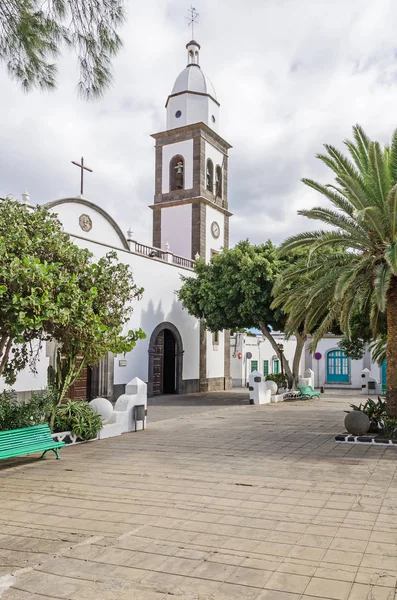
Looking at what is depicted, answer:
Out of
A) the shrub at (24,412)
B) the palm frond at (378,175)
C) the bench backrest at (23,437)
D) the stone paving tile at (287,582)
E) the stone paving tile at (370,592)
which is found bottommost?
the stone paving tile at (287,582)

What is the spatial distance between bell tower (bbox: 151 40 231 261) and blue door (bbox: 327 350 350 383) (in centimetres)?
1071

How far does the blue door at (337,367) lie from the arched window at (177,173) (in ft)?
48.7

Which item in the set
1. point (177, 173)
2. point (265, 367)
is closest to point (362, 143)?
point (177, 173)

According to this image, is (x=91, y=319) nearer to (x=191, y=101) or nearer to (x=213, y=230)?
(x=213, y=230)

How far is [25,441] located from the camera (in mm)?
8594

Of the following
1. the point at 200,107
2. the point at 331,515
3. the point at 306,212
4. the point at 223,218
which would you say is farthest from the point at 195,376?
the point at 331,515

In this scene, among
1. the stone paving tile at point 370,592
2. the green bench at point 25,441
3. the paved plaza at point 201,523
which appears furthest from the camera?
A: the green bench at point 25,441

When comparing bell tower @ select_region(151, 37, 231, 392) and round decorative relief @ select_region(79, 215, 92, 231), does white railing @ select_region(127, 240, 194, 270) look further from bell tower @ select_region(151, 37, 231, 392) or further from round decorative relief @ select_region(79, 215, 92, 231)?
round decorative relief @ select_region(79, 215, 92, 231)

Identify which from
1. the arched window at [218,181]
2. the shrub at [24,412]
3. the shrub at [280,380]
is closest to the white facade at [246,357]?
the shrub at [280,380]

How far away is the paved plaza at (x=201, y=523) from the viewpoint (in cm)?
432

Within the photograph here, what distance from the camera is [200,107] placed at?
29.7 meters

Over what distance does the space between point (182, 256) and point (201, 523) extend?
23241 mm

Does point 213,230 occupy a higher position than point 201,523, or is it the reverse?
point 213,230

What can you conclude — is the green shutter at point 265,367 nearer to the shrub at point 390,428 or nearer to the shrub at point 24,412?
the shrub at point 390,428
